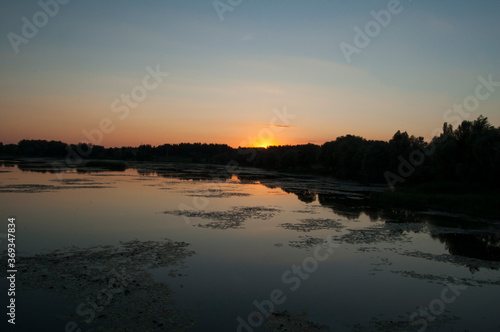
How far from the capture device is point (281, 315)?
32.4 ft

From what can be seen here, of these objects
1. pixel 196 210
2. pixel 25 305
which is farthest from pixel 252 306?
pixel 196 210

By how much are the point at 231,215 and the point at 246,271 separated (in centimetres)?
1159

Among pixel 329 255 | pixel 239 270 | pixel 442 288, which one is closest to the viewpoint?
pixel 442 288

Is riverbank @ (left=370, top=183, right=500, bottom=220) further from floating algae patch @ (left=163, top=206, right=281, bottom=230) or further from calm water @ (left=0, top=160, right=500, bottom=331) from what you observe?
floating algae patch @ (left=163, top=206, right=281, bottom=230)

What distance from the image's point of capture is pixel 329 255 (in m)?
16.1

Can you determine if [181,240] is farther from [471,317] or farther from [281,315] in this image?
[471,317]

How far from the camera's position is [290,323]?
30.9 ft

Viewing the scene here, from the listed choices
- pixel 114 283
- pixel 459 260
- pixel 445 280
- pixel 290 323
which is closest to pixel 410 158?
pixel 459 260

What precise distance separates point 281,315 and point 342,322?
1.62 m

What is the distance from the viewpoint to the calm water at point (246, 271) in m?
9.62

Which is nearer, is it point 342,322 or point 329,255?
point 342,322

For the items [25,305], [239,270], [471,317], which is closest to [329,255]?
[239,270]

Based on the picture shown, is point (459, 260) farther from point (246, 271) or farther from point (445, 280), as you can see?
point (246, 271)

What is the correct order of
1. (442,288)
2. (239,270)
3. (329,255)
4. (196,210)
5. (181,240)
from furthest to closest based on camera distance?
(196,210), (181,240), (329,255), (239,270), (442,288)
